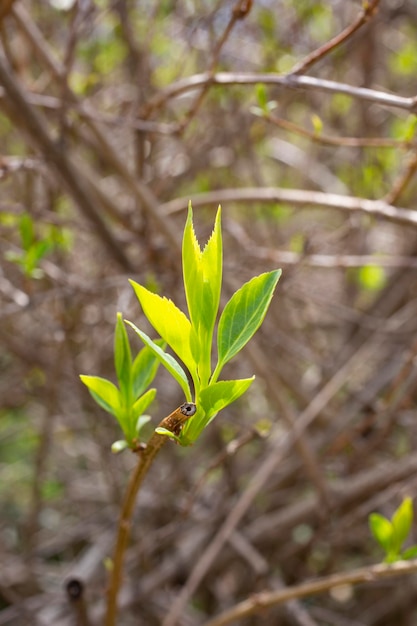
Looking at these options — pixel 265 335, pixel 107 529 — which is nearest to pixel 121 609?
pixel 107 529

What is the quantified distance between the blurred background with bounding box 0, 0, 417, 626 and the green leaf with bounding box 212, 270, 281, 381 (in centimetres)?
57

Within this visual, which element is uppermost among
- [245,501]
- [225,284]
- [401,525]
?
[225,284]

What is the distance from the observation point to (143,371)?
29.1 inches

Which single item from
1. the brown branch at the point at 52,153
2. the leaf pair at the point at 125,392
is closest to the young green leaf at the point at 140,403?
the leaf pair at the point at 125,392

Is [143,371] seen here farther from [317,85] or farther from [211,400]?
[317,85]

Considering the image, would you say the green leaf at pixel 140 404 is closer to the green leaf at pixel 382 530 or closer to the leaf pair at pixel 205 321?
the leaf pair at pixel 205 321

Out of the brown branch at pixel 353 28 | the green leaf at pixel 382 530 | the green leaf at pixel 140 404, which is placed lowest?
the green leaf at pixel 382 530

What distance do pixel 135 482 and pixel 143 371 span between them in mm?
121

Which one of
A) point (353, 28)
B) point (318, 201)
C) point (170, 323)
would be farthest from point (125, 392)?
point (318, 201)

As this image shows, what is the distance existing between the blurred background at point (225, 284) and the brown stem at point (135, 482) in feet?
1.21

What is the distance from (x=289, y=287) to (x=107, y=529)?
0.82 meters

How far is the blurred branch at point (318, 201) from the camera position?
122 centimetres

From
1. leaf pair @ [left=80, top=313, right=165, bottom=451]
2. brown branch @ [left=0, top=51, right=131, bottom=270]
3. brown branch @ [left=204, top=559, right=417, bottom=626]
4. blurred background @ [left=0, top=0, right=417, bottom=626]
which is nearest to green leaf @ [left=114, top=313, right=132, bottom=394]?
leaf pair @ [left=80, top=313, right=165, bottom=451]

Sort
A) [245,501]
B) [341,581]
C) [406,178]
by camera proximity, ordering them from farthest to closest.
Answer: [245,501] < [406,178] < [341,581]
